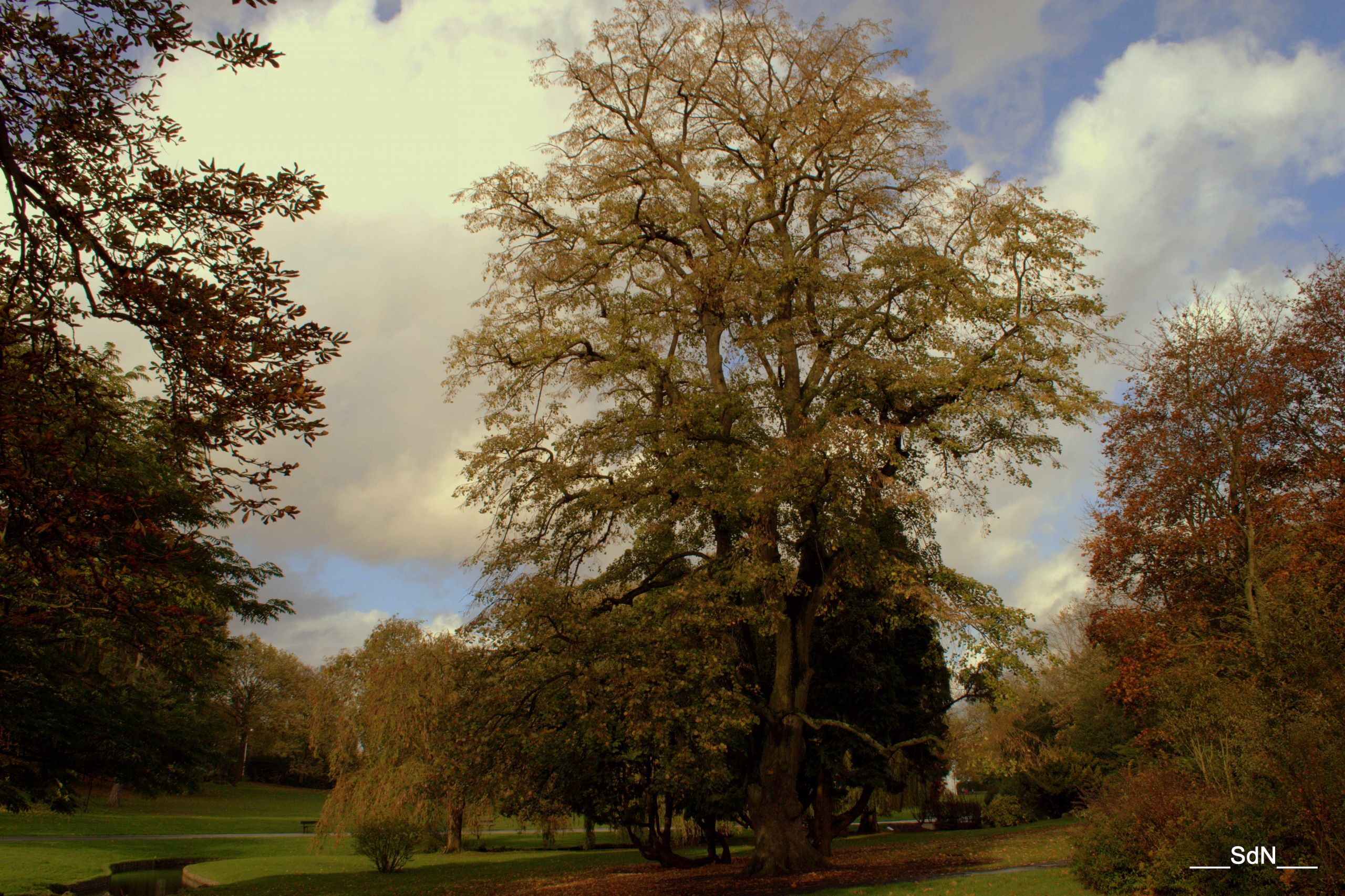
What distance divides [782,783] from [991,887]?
465 cm

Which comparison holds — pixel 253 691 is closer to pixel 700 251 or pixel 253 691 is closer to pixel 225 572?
pixel 225 572

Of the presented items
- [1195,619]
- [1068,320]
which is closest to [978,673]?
[1068,320]

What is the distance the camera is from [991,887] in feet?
46.0

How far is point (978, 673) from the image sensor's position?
1467 cm

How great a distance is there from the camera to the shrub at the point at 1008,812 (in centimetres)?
3797

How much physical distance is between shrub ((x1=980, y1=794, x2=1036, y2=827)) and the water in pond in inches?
1320

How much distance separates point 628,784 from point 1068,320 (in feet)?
47.4

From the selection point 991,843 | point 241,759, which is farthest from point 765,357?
point 241,759

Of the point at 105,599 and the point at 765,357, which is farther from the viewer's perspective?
the point at 765,357

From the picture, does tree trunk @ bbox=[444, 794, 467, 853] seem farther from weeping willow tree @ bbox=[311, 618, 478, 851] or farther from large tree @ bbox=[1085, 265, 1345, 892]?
large tree @ bbox=[1085, 265, 1345, 892]

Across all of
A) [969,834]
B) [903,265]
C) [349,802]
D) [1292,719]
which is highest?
[903,265]

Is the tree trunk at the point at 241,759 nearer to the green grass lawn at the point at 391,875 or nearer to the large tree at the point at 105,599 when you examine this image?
the large tree at the point at 105,599

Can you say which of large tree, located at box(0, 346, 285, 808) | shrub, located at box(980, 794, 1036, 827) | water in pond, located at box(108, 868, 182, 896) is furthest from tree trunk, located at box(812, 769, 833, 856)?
shrub, located at box(980, 794, 1036, 827)

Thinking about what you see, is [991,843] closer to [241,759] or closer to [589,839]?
[589,839]
